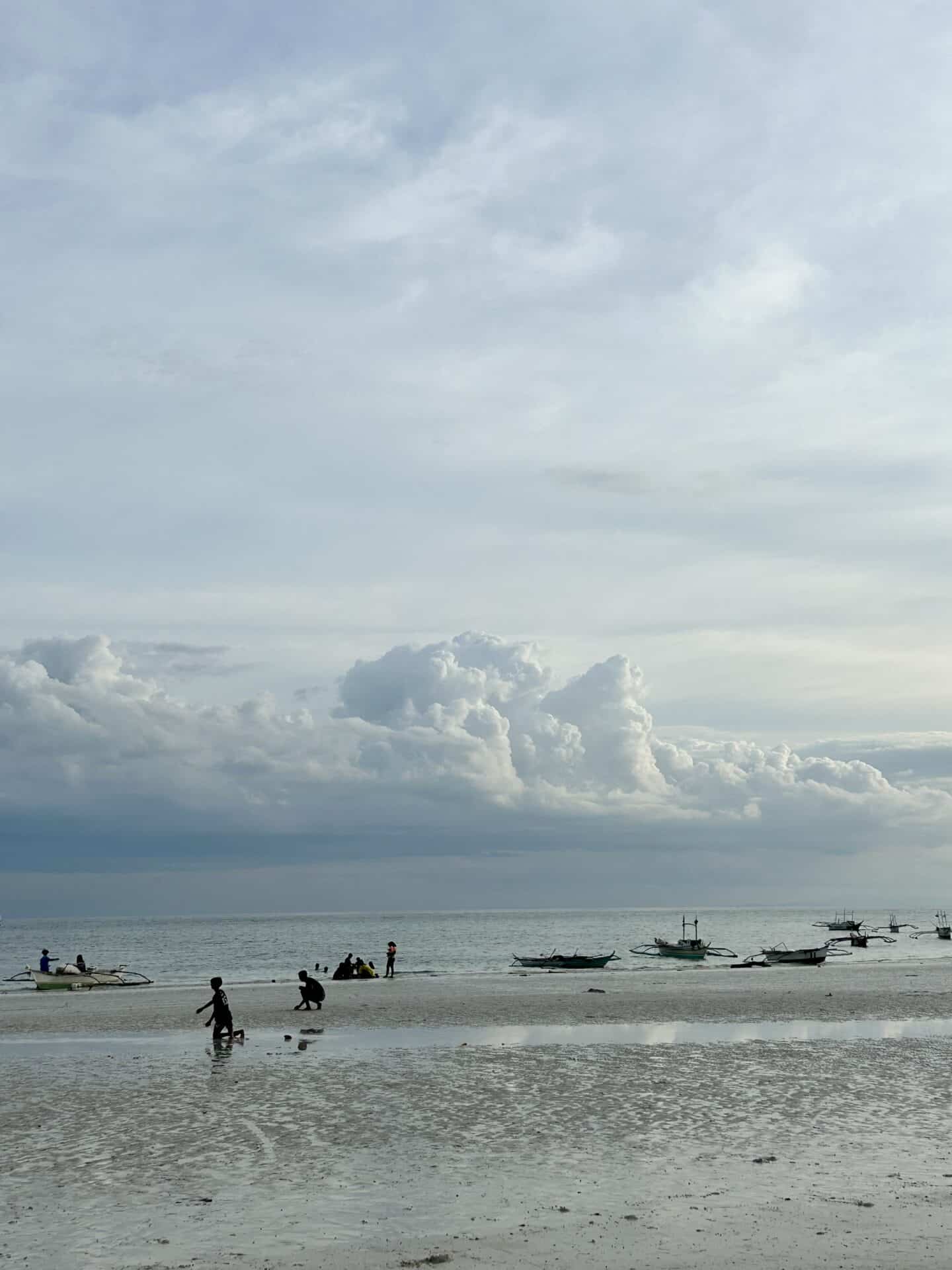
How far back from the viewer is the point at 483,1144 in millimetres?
18891

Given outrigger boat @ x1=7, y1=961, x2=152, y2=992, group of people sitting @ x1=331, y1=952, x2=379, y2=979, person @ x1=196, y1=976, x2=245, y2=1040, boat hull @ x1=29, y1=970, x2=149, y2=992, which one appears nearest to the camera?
person @ x1=196, y1=976, x2=245, y2=1040

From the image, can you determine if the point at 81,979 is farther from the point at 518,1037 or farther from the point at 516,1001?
the point at 518,1037

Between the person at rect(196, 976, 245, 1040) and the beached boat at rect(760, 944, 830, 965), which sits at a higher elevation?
the person at rect(196, 976, 245, 1040)

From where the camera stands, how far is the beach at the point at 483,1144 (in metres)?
13.3

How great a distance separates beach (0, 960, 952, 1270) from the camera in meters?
13.3

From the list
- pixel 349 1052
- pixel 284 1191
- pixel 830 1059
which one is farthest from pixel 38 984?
pixel 284 1191

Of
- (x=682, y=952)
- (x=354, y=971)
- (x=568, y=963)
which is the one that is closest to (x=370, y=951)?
(x=682, y=952)

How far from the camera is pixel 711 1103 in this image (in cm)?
2227

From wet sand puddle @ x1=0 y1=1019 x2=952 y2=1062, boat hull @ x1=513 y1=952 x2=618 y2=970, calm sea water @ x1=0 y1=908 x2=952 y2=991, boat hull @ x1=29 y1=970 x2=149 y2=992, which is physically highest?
wet sand puddle @ x1=0 y1=1019 x2=952 y2=1062

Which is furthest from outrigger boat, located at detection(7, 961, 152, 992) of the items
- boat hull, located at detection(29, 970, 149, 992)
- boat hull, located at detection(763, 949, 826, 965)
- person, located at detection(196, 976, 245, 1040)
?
boat hull, located at detection(763, 949, 826, 965)

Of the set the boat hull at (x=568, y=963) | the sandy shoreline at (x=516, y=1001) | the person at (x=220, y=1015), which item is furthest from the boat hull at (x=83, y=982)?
the person at (x=220, y=1015)

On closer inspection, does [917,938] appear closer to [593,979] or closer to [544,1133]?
[593,979]

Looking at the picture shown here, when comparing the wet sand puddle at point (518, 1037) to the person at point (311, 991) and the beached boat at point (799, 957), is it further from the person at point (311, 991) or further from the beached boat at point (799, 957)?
the beached boat at point (799, 957)

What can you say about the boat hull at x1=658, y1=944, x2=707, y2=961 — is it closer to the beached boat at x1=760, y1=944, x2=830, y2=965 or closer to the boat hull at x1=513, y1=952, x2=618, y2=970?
the beached boat at x1=760, y1=944, x2=830, y2=965
